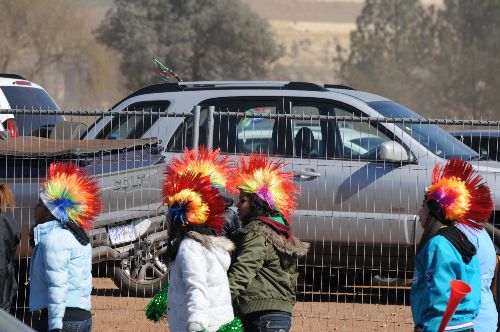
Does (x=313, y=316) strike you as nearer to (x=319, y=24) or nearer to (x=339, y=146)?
(x=339, y=146)

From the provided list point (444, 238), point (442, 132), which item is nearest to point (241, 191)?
point (444, 238)

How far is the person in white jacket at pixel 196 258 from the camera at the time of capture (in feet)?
19.8

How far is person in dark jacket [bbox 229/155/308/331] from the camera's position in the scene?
666 cm

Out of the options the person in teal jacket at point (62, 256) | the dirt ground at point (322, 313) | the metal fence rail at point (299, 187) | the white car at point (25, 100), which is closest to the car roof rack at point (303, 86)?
the metal fence rail at point (299, 187)

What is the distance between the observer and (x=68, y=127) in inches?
475

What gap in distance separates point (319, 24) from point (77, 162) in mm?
124789

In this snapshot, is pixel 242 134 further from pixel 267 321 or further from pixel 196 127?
pixel 267 321

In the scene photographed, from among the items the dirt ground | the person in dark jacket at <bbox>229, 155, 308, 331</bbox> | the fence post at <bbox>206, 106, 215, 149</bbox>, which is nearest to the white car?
the dirt ground

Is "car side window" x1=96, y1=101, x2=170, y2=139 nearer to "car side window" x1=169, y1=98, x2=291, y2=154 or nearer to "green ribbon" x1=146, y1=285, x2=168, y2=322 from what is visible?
"car side window" x1=169, y1=98, x2=291, y2=154

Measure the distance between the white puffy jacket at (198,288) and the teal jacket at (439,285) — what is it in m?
1.03

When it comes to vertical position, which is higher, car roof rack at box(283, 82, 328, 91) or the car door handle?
car roof rack at box(283, 82, 328, 91)

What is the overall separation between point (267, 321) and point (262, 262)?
1.14 feet

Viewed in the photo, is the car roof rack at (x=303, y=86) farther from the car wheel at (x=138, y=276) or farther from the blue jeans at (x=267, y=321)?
the blue jeans at (x=267, y=321)

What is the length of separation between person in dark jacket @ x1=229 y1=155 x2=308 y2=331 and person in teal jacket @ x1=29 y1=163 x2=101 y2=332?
1074mm
